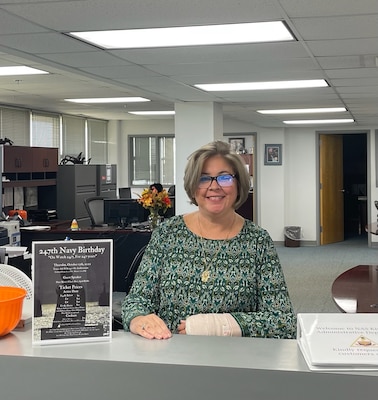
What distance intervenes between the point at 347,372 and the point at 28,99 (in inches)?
337

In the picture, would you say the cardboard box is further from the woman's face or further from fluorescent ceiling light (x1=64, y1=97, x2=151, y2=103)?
the woman's face

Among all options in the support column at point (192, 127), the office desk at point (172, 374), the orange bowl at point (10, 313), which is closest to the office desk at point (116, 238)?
the support column at point (192, 127)

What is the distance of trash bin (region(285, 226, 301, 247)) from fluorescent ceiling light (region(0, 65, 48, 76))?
7132 mm

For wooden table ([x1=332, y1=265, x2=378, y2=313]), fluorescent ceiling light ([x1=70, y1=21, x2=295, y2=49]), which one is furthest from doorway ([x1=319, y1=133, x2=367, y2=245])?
fluorescent ceiling light ([x1=70, y1=21, x2=295, y2=49])

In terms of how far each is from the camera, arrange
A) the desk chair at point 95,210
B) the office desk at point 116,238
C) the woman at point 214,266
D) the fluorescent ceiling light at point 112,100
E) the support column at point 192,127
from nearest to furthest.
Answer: the woman at point 214,266 → the office desk at point 116,238 → the support column at point 192,127 → the fluorescent ceiling light at point 112,100 → the desk chair at point 95,210

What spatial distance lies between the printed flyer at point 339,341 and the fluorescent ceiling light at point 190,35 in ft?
7.43

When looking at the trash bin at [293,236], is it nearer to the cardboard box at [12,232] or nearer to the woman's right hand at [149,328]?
the cardboard box at [12,232]

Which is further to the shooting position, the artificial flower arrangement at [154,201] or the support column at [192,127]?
the support column at [192,127]

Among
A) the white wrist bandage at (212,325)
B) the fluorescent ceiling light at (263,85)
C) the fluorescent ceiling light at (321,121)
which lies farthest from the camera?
the fluorescent ceiling light at (321,121)

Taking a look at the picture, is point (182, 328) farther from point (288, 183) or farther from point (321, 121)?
point (288, 183)

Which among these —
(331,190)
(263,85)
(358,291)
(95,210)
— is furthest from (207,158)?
(331,190)

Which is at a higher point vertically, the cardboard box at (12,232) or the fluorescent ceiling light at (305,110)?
the fluorescent ceiling light at (305,110)

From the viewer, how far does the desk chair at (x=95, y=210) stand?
29.9 ft

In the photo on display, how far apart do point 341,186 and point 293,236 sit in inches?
71.5
